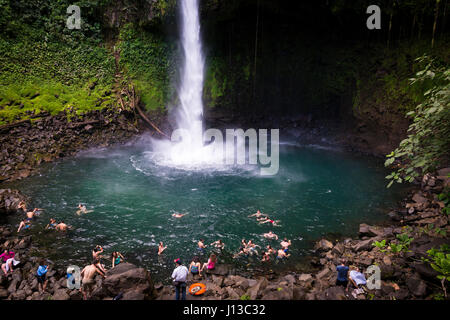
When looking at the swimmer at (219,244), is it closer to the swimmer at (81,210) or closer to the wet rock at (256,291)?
the wet rock at (256,291)

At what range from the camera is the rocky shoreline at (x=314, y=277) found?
7.02 m

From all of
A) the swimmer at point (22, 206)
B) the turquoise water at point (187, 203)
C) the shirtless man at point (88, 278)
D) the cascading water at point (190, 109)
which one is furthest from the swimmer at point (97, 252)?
the cascading water at point (190, 109)

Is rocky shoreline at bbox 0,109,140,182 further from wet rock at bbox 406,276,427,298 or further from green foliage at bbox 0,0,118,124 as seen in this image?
wet rock at bbox 406,276,427,298

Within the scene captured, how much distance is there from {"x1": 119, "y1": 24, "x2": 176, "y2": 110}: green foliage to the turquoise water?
376 inches

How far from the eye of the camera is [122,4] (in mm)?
27125

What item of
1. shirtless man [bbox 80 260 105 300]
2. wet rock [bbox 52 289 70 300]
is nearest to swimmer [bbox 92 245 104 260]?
shirtless man [bbox 80 260 105 300]

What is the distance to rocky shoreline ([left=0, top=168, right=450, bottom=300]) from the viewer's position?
7.02m

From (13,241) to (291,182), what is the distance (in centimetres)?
1541

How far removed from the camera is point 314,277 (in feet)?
30.2

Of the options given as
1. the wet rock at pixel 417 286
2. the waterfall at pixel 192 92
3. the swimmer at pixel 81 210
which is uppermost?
the waterfall at pixel 192 92

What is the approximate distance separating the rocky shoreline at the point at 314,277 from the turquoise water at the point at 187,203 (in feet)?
2.93

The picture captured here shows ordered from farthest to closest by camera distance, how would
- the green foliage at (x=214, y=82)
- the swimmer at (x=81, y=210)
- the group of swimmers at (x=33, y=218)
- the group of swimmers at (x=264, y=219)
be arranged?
the green foliage at (x=214, y=82) < the swimmer at (x=81, y=210) < the group of swimmers at (x=264, y=219) < the group of swimmers at (x=33, y=218)

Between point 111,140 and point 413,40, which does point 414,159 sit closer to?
point 413,40

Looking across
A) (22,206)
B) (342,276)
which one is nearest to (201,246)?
(342,276)
